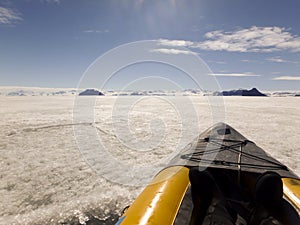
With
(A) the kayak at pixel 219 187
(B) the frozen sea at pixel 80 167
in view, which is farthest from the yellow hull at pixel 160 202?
(B) the frozen sea at pixel 80 167

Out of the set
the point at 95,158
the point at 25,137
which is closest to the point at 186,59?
the point at 95,158

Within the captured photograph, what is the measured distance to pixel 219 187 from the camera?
7.74 feet

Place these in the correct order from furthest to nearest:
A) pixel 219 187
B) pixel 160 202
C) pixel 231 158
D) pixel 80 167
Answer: pixel 80 167 → pixel 231 158 → pixel 219 187 → pixel 160 202

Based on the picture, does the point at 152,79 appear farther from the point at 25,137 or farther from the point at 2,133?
the point at 2,133

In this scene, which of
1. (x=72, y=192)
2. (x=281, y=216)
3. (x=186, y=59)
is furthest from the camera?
(x=186, y=59)

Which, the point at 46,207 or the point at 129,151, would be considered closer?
the point at 46,207

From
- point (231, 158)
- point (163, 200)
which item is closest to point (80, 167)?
point (163, 200)

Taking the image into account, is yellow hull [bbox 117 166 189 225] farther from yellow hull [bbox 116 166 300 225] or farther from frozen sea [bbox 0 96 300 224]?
frozen sea [bbox 0 96 300 224]

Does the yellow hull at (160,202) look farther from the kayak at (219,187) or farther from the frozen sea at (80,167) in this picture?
the frozen sea at (80,167)

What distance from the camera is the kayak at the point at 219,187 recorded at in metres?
1.69

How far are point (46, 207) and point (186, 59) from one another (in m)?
3.66

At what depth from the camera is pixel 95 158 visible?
14.8ft

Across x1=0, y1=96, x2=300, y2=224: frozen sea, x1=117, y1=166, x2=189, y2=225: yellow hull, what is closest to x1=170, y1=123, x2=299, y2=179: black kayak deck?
x1=117, y1=166, x2=189, y2=225: yellow hull

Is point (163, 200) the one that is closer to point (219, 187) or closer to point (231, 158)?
point (219, 187)
